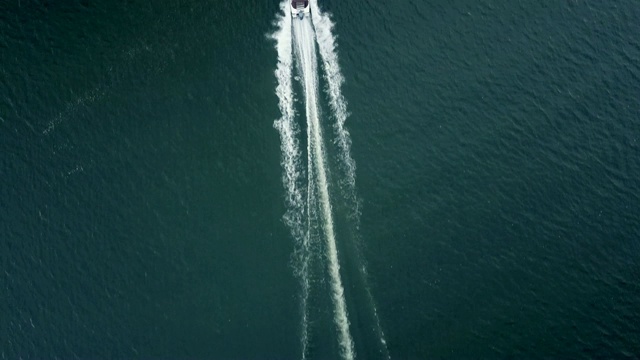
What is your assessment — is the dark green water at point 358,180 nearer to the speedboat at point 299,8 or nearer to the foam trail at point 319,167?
the foam trail at point 319,167

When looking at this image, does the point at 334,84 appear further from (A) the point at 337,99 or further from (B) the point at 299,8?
(B) the point at 299,8

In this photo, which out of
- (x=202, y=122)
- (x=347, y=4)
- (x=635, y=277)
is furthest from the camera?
(x=347, y=4)

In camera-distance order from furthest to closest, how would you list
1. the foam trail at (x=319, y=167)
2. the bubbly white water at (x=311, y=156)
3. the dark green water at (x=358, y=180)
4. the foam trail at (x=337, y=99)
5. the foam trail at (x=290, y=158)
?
1. the foam trail at (x=337, y=99)
2. the foam trail at (x=290, y=158)
3. the bubbly white water at (x=311, y=156)
4. the dark green water at (x=358, y=180)
5. the foam trail at (x=319, y=167)

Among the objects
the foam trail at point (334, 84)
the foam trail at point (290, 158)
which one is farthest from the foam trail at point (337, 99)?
the foam trail at point (290, 158)

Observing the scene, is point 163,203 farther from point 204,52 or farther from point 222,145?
point 204,52

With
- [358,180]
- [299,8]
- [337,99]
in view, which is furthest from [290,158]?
[299,8]

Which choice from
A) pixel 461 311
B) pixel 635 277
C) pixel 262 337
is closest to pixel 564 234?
pixel 635 277

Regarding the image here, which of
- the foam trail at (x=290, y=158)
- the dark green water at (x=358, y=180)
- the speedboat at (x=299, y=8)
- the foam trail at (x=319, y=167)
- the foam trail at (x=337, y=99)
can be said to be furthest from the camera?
Answer: the speedboat at (x=299, y=8)
